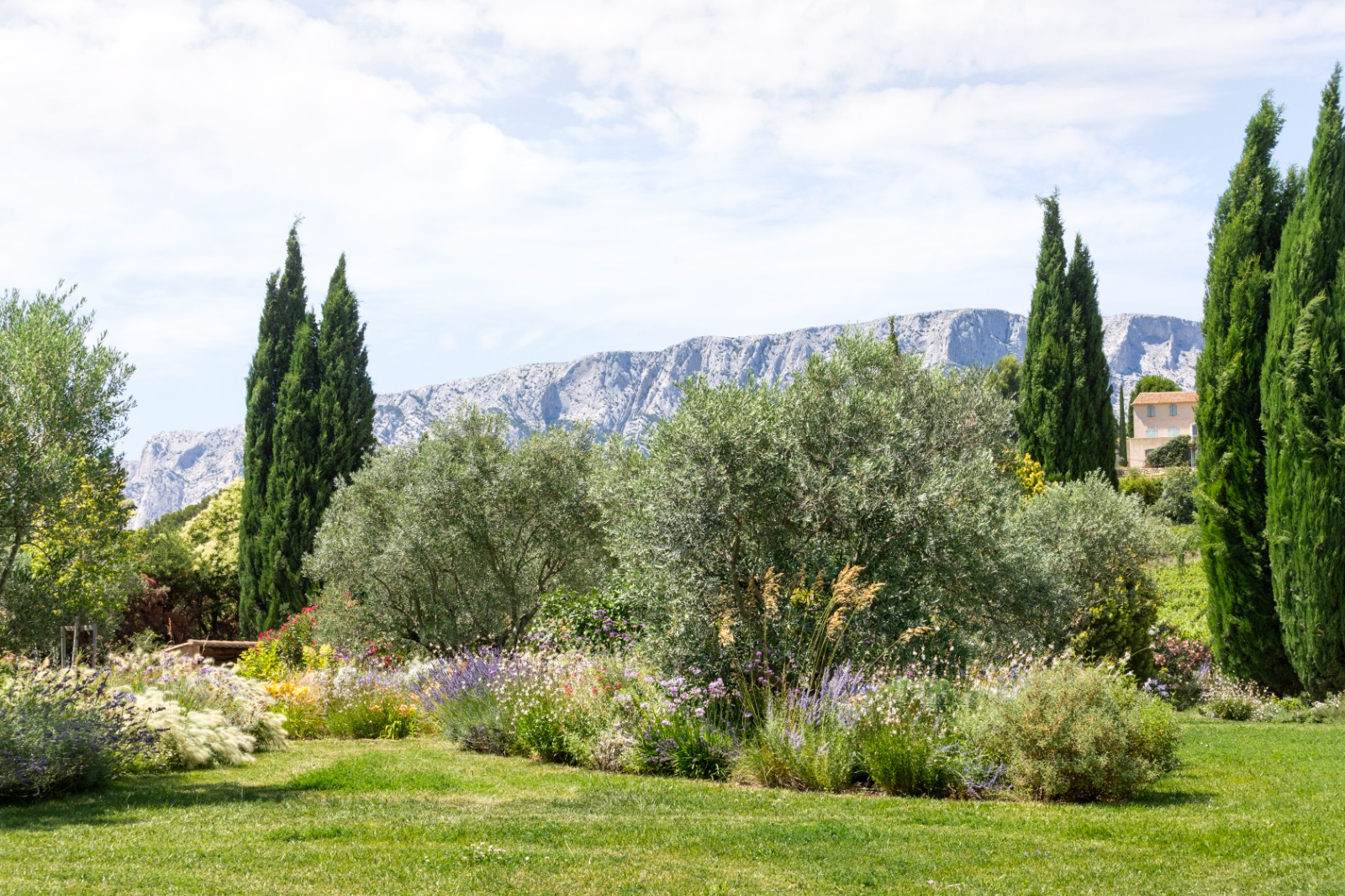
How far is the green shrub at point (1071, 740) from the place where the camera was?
771cm

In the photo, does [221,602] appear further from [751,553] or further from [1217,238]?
[1217,238]

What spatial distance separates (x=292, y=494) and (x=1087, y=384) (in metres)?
20.2

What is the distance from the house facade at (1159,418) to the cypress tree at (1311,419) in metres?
61.5

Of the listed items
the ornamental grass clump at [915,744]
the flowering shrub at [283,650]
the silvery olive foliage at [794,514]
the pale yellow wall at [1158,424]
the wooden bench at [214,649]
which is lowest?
the wooden bench at [214,649]

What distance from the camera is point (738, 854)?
5.80 metres

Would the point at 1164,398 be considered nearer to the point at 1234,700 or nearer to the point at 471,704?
the point at 1234,700

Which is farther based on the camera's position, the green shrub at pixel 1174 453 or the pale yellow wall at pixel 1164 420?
the pale yellow wall at pixel 1164 420

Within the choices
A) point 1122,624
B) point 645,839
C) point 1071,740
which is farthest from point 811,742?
point 1122,624

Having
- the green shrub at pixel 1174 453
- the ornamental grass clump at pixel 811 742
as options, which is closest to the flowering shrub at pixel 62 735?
the ornamental grass clump at pixel 811 742

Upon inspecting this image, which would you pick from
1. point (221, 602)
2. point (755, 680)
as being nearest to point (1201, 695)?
point (755, 680)

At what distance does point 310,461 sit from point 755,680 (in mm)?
19122

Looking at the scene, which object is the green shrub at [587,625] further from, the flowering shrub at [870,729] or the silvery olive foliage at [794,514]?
the silvery olive foliage at [794,514]

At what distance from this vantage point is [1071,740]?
771 cm

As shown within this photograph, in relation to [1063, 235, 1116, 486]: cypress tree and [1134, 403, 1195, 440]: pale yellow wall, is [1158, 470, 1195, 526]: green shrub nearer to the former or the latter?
[1063, 235, 1116, 486]: cypress tree
